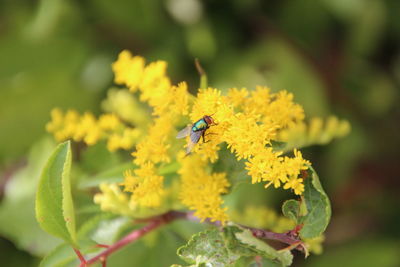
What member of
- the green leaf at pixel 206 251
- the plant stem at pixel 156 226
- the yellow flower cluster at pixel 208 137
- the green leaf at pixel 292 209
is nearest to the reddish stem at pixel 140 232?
the plant stem at pixel 156 226

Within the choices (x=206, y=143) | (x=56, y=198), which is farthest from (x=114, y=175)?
(x=206, y=143)

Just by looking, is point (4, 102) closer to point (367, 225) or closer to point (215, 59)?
point (215, 59)

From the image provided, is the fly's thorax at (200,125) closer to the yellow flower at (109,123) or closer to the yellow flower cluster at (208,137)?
the yellow flower cluster at (208,137)

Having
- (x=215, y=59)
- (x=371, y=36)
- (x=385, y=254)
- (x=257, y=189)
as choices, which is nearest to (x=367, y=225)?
(x=385, y=254)

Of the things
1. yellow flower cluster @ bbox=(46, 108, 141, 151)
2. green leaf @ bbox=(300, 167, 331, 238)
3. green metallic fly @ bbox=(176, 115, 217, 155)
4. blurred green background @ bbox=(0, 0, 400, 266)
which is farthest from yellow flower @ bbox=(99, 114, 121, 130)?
blurred green background @ bbox=(0, 0, 400, 266)

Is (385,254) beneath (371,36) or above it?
beneath

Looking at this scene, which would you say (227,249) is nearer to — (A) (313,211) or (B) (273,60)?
(A) (313,211)
